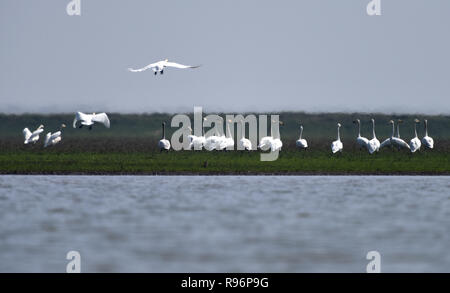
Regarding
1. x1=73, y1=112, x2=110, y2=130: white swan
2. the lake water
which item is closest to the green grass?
the lake water

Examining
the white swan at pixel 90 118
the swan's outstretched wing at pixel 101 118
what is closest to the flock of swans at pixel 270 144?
the swan's outstretched wing at pixel 101 118

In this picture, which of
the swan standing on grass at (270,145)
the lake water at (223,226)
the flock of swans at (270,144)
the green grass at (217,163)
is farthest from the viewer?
the flock of swans at (270,144)

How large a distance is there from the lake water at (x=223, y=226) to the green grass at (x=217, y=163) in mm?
5075

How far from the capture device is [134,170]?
41.2 metres

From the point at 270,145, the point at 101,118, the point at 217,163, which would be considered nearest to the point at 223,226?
the point at 217,163

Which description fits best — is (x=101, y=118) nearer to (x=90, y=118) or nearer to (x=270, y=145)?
(x=90, y=118)

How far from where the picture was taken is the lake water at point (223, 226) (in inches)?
762

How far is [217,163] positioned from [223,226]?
1972 cm

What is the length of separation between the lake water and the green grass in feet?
16.7

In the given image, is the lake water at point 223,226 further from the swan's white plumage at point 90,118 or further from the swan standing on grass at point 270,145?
the swan's white plumage at point 90,118

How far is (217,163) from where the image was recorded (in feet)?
143

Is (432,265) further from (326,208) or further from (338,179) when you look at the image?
(338,179)

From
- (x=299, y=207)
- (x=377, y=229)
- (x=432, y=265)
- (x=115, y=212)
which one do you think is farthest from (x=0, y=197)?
(x=432, y=265)

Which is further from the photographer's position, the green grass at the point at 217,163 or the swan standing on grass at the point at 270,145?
the swan standing on grass at the point at 270,145
